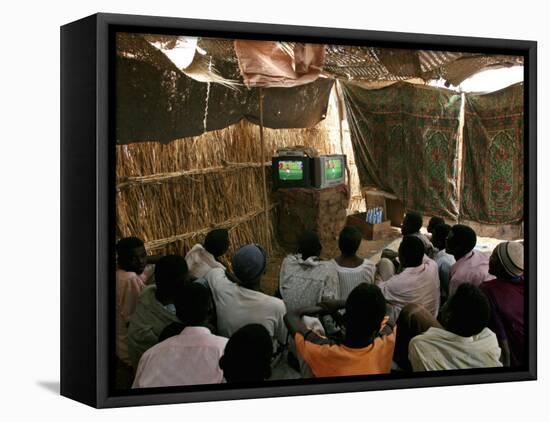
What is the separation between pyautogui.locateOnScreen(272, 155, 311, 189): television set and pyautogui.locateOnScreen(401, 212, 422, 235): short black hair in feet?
2.20

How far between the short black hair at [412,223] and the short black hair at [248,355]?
43.6 inches

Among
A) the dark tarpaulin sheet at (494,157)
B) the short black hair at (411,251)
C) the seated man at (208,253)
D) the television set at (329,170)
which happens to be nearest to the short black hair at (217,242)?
the seated man at (208,253)

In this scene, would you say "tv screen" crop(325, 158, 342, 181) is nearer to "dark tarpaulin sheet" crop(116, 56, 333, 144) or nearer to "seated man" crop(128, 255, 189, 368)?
"dark tarpaulin sheet" crop(116, 56, 333, 144)

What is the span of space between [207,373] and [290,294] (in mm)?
648

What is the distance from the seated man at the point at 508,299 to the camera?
796cm

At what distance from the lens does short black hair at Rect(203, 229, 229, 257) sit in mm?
7152

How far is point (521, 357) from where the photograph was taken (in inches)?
318

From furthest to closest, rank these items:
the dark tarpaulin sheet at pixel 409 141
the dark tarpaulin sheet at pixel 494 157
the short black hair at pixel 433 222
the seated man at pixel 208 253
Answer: the dark tarpaulin sheet at pixel 494 157 → the short black hair at pixel 433 222 → the dark tarpaulin sheet at pixel 409 141 → the seated man at pixel 208 253

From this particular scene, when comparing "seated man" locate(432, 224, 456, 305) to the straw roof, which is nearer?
the straw roof

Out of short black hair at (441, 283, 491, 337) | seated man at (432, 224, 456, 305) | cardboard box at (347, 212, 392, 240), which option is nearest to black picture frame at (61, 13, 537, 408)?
short black hair at (441, 283, 491, 337)

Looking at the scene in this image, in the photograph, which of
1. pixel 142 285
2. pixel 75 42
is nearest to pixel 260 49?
pixel 75 42

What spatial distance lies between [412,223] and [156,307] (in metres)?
1.68

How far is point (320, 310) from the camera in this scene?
7414 millimetres

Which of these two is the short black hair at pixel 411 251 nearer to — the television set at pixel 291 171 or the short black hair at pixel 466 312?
the short black hair at pixel 466 312
